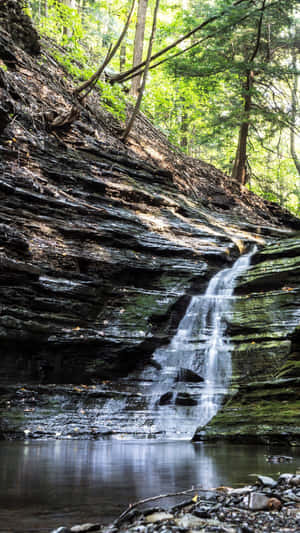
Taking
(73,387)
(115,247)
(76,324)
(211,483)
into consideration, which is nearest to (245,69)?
(115,247)

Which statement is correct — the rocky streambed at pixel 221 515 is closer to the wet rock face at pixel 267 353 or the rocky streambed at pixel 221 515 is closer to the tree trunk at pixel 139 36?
the wet rock face at pixel 267 353

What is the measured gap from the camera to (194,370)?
10.2 metres

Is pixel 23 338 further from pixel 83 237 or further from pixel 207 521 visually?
pixel 207 521

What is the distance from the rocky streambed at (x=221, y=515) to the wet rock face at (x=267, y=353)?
13.2 ft

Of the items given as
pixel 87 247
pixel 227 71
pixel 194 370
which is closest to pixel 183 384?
pixel 194 370

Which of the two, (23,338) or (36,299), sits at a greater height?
(36,299)

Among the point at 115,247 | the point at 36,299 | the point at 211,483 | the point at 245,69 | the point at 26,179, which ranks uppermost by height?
the point at 245,69

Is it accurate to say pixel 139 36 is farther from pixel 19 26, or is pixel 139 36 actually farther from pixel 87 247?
pixel 87 247

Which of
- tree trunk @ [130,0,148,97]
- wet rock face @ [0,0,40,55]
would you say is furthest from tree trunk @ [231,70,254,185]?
wet rock face @ [0,0,40,55]

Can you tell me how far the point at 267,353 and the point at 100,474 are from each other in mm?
6610

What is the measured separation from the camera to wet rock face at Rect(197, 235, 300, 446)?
698 cm

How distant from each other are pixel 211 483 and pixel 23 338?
6.54 metres

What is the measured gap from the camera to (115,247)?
13047 millimetres

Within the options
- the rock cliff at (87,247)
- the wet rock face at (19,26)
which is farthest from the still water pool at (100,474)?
the wet rock face at (19,26)
